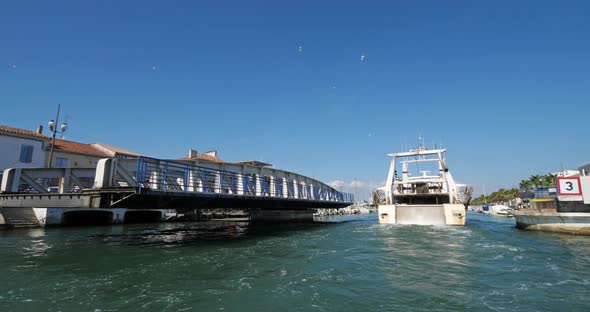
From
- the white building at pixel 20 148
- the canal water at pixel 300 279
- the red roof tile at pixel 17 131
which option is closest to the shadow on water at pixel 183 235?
the canal water at pixel 300 279

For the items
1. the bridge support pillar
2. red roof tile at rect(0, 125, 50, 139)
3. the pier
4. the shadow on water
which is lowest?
the shadow on water

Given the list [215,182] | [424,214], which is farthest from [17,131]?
[424,214]

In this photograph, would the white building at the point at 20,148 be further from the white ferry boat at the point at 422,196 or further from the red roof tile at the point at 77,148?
the white ferry boat at the point at 422,196

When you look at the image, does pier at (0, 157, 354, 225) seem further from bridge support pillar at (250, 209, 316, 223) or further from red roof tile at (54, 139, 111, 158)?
red roof tile at (54, 139, 111, 158)

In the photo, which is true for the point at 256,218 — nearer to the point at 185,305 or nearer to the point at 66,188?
the point at 66,188

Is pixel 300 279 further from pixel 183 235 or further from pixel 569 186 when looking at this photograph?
pixel 569 186

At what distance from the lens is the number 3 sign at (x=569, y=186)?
23219 mm

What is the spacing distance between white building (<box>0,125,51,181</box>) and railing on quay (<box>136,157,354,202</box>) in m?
21.2

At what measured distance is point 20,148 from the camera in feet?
120

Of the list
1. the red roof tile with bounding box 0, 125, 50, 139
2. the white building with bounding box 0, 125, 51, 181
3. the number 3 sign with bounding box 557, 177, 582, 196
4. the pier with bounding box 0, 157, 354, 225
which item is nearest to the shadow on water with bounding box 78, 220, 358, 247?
the pier with bounding box 0, 157, 354, 225

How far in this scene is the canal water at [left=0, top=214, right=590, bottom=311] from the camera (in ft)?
23.3

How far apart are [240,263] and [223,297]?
4371 millimetres

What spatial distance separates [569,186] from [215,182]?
1022 inches

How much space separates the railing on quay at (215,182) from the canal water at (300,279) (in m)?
3.72
